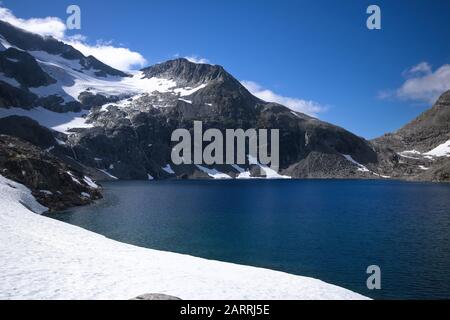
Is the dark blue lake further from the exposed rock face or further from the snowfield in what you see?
the snowfield

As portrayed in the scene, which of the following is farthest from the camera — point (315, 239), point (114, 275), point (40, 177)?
point (40, 177)

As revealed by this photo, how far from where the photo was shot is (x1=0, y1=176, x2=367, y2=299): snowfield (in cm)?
1906

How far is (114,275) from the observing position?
22.9m

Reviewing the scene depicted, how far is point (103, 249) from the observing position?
32594mm

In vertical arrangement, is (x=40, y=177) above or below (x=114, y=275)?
above

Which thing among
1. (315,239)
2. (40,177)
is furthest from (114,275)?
(40,177)

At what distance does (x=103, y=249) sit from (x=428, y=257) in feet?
107

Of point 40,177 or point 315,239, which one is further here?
point 40,177

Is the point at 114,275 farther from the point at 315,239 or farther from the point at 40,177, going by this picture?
the point at 40,177

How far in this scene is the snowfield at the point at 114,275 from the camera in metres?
19.1

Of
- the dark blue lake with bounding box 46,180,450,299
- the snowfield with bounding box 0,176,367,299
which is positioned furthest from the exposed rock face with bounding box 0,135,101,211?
the snowfield with bounding box 0,176,367,299

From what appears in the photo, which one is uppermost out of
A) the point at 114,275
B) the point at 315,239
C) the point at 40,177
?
the point at 40,177

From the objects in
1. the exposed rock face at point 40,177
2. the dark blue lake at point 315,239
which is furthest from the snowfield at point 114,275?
the exposed rock face at point 40,177
